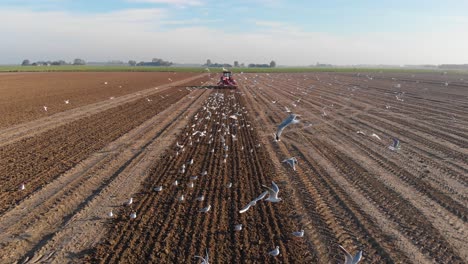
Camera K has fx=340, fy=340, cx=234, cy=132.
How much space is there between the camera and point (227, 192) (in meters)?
8.61

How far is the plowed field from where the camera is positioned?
615 cm

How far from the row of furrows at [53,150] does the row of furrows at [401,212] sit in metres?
8.48

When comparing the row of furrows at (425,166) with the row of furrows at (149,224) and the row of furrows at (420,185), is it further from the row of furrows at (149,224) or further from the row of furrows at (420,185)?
the row of furrows at (149,224)

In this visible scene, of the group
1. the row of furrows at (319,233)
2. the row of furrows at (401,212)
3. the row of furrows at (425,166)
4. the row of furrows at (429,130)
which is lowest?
the row of furrows at (429,130)

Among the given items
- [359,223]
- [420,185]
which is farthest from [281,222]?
[420,185]

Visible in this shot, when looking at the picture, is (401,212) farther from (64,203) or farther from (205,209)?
(64,203)

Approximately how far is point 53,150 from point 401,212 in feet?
37.1

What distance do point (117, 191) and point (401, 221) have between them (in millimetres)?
6716

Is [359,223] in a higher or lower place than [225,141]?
higher

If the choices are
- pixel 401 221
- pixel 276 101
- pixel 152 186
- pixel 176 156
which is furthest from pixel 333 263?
pixel 276 101

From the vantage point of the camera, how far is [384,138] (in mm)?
14930

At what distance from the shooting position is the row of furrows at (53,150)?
9.00 metres

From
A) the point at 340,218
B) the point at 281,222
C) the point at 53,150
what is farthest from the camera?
the point at 53,150

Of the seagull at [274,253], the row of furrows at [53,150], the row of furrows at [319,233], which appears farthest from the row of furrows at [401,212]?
the row of furrows at [53,150]
